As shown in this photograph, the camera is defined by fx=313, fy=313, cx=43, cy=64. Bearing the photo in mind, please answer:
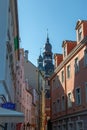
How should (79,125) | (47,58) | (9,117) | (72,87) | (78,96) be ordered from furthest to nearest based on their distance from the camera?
(47,58) → (72,87) → (78,96) → (79,125) → (9,117)

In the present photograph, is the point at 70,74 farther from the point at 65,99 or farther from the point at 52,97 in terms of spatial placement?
the point at 52,97

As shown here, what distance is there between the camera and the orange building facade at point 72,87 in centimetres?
2589

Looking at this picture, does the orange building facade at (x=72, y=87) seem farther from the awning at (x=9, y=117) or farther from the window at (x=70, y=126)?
the awning at (x=9, y=117)

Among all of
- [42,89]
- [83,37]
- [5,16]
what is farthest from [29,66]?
[5,16]

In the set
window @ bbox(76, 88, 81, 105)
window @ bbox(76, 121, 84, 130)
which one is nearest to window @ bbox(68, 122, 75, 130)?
window @ bbox(76, 121, 84, 130)

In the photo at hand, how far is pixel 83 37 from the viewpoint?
1056 inches

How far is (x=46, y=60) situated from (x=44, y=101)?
18473 mm

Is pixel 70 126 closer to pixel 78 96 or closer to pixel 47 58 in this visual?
pixel 78 96

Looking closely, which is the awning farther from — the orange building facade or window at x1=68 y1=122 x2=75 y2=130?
window at x1=68 y1=122 x2=75 y2=130

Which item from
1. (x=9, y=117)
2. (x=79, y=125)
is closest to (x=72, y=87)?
(x=79, y=125)

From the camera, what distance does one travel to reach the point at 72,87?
96.1 ft

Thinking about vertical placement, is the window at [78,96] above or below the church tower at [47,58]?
below

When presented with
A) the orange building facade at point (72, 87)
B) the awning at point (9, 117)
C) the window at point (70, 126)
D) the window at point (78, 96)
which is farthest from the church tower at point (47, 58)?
the awning at point (9, 117)

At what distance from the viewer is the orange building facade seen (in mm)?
25891
